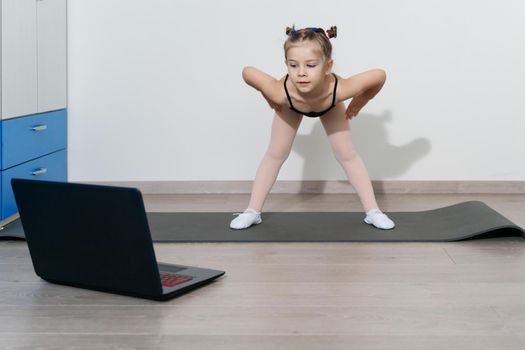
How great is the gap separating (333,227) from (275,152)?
319 mm

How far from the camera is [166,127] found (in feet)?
11.5

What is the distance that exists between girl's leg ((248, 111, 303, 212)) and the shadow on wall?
70cm

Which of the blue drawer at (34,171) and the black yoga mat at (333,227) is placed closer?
the black yoga mat at (333,227)

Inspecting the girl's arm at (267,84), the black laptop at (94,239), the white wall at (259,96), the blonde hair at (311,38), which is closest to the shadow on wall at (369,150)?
the white wall at (259,96)

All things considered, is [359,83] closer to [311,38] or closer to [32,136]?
[311,38]

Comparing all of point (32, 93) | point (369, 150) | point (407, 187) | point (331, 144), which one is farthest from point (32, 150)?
point (407, 187)

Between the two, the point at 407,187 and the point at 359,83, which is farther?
the point at 407,187

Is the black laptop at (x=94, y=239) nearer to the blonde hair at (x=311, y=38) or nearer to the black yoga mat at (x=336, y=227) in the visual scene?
the black yoga mat at (x=336, y=227)

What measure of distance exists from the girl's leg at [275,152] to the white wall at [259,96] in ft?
2.29

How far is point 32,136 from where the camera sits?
306 centimetres

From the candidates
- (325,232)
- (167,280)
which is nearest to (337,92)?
(325,232)

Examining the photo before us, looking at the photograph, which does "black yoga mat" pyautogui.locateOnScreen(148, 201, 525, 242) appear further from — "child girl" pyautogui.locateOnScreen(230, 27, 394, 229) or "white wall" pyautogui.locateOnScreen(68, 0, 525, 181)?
"white wall" pyautogui.locateOnScreen(68, 0, 525, 181)

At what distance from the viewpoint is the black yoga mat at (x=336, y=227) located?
8.34 ft

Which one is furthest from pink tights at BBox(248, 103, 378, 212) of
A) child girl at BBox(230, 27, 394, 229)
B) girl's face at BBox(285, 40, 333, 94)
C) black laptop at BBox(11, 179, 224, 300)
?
black laptop at BBox(11, 179, 224, 300)
